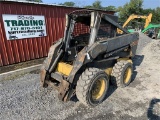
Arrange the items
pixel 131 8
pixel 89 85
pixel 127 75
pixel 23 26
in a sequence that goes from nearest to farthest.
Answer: pixel 89 85
pixel 127 75
pixel 23 26
pixel 131 8

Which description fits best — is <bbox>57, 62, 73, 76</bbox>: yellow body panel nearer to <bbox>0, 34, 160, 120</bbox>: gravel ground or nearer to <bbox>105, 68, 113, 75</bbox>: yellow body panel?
<bbox>0, 34, 160, 120</bbox>: gravel ground

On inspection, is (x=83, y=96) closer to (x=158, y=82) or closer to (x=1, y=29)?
(x=158, y=82)

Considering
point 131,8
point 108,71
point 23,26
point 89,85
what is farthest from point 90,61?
point 131,8

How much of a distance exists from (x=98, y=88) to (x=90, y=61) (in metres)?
0.88

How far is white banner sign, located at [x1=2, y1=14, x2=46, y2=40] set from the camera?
7.21 meters

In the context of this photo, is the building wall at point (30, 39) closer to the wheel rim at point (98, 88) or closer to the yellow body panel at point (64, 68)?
the yellow body panel at point (64, 68)

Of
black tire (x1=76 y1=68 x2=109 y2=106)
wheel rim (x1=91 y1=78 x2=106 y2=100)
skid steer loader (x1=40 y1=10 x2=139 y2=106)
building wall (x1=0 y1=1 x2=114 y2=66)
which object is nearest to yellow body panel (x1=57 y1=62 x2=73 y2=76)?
skid steer loader (x1=40 y1=10 x2=139 y2=106)

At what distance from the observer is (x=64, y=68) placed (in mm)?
4723

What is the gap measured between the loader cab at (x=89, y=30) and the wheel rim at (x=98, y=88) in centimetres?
108

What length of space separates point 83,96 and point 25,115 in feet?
4.96

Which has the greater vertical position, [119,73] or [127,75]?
[119,73]

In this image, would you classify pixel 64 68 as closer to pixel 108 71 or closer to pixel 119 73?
pixel 108 71

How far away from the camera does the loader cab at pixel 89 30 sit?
4445 mm

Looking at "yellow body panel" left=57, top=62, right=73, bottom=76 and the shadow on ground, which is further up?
"yellow body panel" left=57, top=62, right=73, bottom=76
